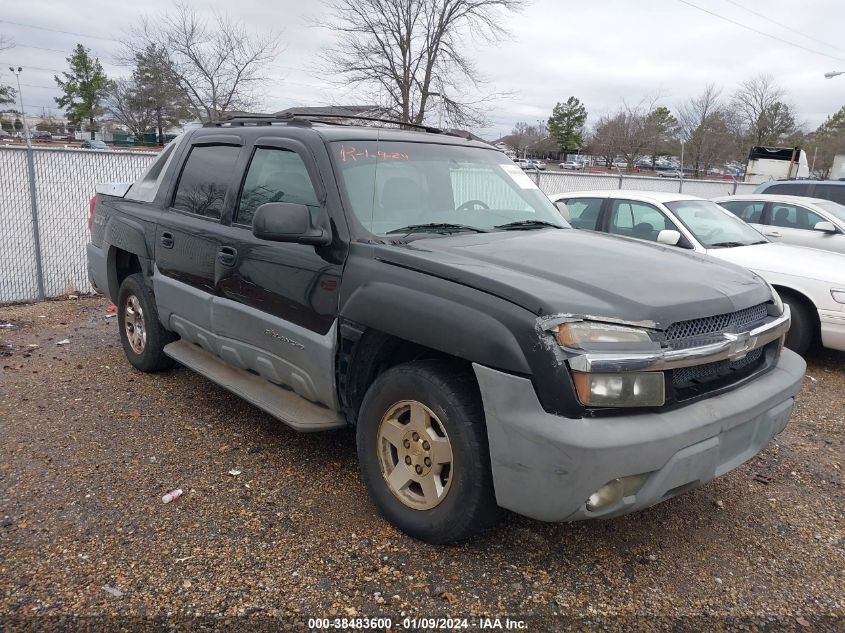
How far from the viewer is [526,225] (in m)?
3.86

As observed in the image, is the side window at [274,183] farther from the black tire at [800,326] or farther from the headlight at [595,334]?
the black tire at [800,326]

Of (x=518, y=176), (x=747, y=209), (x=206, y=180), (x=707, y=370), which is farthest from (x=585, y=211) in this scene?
(x=707, y=370)

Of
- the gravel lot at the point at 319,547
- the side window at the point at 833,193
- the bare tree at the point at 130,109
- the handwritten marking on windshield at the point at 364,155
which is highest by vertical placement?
the bare tree at the point at 130,109

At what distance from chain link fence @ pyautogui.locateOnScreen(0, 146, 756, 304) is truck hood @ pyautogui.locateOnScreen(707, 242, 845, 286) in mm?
7639

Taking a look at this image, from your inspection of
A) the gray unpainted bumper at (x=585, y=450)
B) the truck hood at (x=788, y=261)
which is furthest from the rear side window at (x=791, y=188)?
the gray unpainted bumper at (x=585, y=450)

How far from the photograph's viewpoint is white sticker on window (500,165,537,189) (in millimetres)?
4219

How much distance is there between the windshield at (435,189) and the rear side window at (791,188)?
810cm

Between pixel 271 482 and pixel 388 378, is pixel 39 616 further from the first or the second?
pixel 388 378

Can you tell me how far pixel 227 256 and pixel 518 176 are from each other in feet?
6.31

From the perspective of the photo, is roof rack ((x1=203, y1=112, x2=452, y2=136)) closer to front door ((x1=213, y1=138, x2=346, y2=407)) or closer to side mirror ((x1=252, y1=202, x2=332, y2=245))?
front door ((x1=213, y1=138, x2=346, y2=407))

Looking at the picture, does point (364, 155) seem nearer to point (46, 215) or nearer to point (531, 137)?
point (46, 215)

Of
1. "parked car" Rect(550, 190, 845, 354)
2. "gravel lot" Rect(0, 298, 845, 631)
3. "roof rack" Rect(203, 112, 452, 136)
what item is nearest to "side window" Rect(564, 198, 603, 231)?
"parked car" Rect(550, 190, 845, 354)

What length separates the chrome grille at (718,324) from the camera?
2.61m

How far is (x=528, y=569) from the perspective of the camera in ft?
9.34
